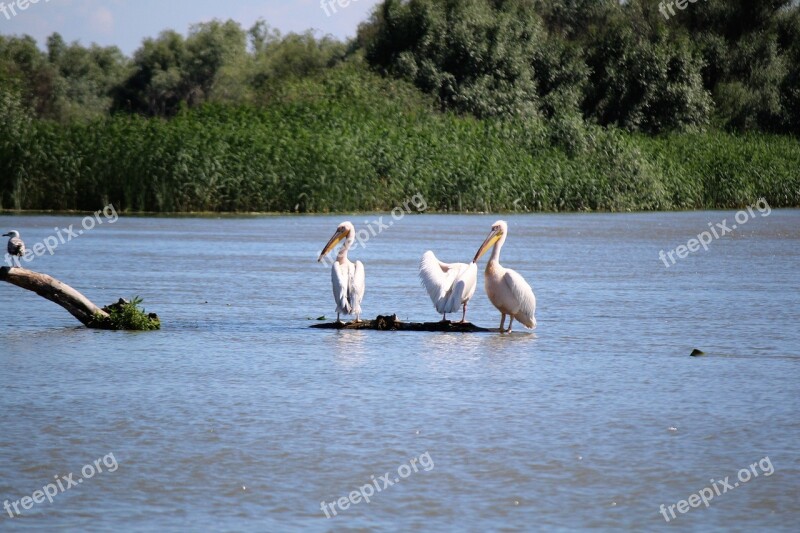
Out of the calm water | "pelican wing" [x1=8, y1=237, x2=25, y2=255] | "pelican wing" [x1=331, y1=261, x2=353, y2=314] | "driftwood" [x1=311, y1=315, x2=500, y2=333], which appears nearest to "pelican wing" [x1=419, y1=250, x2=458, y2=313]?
"driftwood" [x1=311, y1=315, x2=500, y2=333]

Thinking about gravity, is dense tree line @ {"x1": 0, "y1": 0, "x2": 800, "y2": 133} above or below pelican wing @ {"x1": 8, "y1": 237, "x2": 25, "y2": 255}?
above

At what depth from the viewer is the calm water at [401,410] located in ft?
18.6

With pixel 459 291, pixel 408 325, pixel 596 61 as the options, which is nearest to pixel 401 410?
pixel 459 291

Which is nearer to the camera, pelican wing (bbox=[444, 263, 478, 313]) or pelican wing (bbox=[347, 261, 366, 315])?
pelican wing (bbox=[444, 263, 478, 313])

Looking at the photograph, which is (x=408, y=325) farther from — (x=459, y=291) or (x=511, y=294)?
(x=511, y=294)

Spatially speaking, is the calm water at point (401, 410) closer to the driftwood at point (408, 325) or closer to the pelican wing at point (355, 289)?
the driftwood at point (408, 325)

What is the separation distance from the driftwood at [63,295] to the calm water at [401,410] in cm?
23

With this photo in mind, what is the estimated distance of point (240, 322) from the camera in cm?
1212

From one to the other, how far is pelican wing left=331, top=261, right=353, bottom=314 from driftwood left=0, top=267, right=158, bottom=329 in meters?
1.54

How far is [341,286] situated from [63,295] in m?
2.26

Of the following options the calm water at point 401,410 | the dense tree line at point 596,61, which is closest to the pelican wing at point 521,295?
the calm water at point 401,410

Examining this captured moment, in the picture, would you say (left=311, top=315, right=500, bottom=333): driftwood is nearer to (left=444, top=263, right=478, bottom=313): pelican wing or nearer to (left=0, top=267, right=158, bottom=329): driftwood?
(left=444, top=263, right=478, bottom=313): pelican wing

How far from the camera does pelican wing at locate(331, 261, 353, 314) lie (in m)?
11.1

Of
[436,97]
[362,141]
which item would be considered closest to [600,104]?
[436,97]
